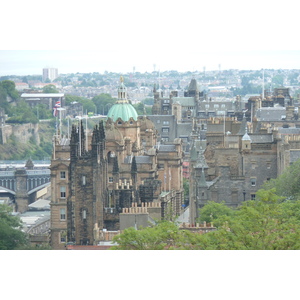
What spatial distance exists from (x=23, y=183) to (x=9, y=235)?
243 ft

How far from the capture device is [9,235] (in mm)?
88062

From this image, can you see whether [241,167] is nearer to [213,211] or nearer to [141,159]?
[213,211]

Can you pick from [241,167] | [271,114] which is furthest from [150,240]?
[271,114]

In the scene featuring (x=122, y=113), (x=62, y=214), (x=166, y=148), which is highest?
(x=122, y=113)

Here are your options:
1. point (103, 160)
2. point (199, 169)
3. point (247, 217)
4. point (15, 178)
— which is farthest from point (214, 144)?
point (247, 217)

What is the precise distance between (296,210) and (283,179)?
61.4ft

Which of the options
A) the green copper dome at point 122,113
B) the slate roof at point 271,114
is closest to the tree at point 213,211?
the green copper dome at point 122,113

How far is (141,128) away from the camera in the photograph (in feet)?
527

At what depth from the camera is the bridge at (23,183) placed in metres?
151

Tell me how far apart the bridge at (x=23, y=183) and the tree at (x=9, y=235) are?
5093cm

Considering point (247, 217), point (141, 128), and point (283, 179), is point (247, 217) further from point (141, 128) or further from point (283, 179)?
point (141, 128)

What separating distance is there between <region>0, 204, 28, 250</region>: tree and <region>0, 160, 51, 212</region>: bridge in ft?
167

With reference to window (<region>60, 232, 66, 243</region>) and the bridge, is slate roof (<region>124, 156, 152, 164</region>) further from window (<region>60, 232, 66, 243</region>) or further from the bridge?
window (<region>60, 232, 66, 243</region>)

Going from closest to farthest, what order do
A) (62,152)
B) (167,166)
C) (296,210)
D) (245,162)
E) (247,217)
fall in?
(247,217)
(296,210)
(245,162)
(62,152)
(167,166)
